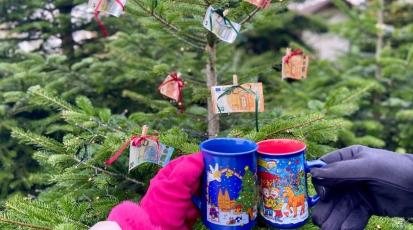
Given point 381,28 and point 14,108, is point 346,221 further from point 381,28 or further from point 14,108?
point 381,28

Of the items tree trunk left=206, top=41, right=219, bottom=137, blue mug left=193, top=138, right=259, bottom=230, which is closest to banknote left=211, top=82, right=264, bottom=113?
tree trunk left=206, top=41, right=219, bottom=137

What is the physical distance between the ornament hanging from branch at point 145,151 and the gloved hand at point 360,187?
48 cm

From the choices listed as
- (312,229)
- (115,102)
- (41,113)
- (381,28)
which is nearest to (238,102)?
(312,229)

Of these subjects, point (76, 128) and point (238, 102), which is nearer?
point (238, 102)

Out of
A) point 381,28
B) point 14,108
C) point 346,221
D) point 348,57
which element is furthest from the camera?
point 348,57

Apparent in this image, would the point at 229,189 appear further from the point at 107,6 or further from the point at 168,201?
the point at 107,6

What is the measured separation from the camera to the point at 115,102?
276 cm

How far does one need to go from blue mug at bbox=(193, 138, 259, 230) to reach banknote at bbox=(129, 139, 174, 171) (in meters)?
0.24

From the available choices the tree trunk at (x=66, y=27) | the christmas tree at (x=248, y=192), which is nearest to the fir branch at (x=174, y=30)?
the christmas tree at (x=248, y=192)

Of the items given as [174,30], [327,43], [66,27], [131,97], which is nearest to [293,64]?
[174,30]

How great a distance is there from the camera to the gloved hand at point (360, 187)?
1.03m

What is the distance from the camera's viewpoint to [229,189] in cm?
107

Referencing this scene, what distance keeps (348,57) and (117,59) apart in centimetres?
204

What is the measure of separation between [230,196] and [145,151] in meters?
0.36
